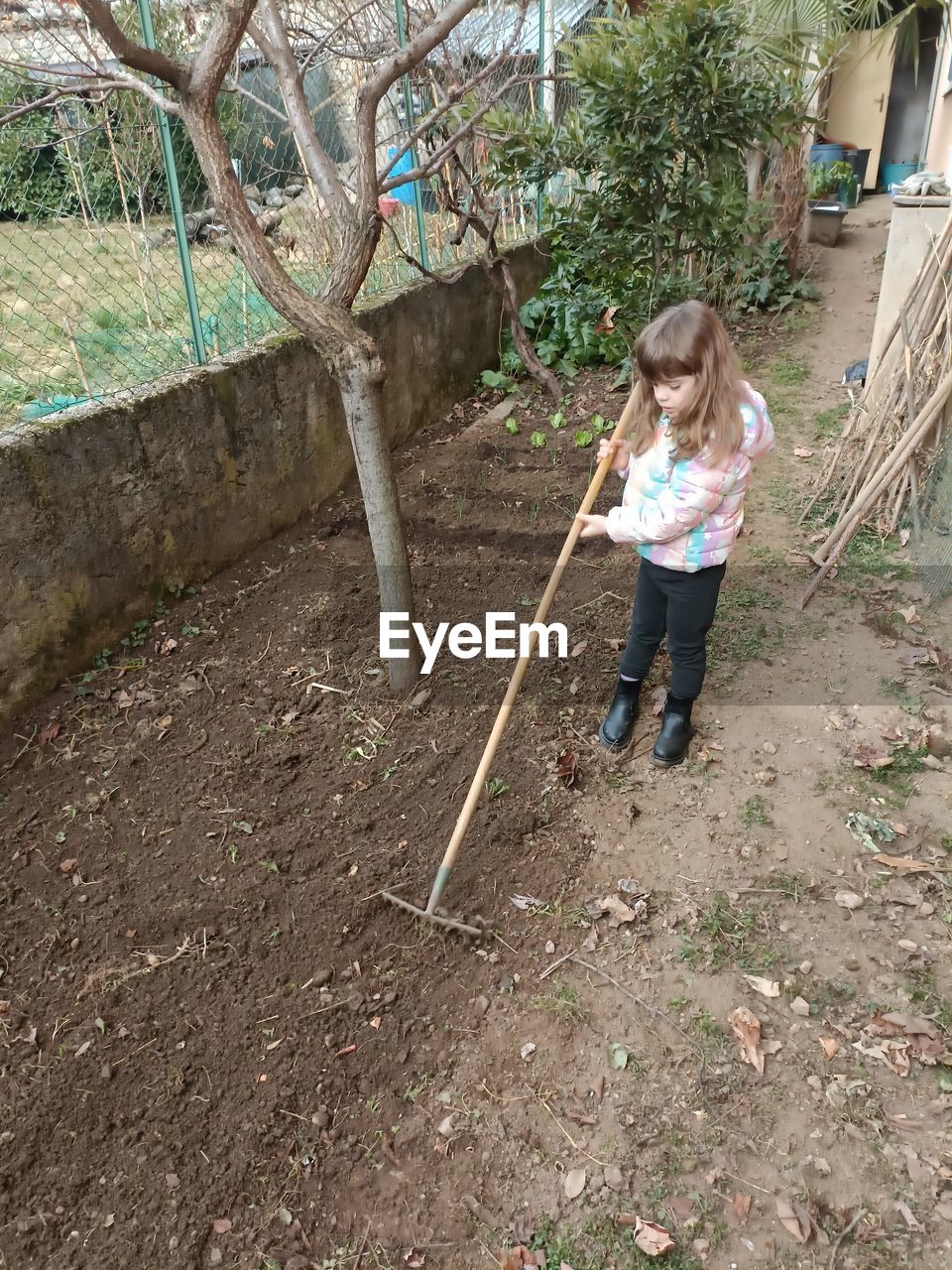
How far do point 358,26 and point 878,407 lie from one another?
4.05m

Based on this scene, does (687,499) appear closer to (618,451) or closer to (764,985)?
(618,451)

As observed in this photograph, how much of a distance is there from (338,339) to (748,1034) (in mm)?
2415

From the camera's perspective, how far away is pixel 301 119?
305 centimetres

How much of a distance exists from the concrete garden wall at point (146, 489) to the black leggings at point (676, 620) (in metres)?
2.06

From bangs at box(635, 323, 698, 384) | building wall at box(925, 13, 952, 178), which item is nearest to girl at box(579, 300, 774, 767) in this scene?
bangs at box(635, 323, 698, 384)

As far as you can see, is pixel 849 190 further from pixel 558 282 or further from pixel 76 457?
pixel 76 457

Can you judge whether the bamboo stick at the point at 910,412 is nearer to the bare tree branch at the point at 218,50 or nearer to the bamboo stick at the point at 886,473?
the bamboo stick at the point at 886,473

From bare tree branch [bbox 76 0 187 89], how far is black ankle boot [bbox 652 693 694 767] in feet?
8.31

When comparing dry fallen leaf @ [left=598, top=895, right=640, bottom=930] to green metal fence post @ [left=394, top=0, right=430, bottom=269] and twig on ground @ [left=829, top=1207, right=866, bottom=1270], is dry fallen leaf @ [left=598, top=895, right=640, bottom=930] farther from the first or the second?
green metal fence post @ [left=394, top=0, right=430, bottom=269]

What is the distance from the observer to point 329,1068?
2289 millimetres

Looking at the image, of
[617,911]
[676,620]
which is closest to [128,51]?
[676,620]

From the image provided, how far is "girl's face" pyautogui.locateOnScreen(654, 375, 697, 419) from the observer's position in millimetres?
2539

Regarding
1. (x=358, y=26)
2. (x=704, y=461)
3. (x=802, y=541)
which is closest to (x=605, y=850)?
(x=704, y=461)

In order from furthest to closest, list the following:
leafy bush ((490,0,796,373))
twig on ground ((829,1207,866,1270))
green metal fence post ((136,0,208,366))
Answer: leafy bush ((490,0,796,373)), green metal fence post ((136,0,208,366)), twig on ground ((829,1207,866,1270))
